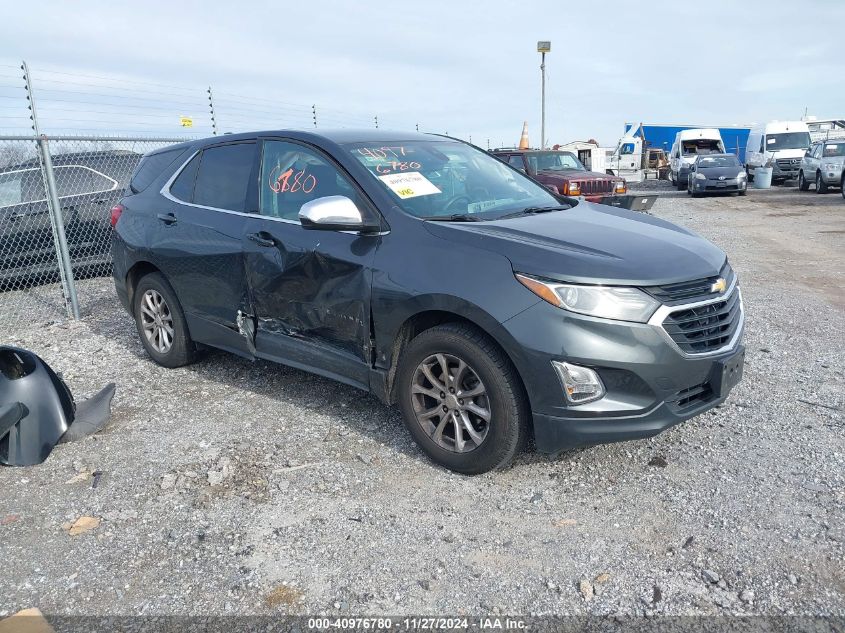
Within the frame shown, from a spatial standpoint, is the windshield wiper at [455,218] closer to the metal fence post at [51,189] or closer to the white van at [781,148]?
the metal fence post at [51,189]

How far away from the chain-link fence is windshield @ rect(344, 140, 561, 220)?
15.1ft

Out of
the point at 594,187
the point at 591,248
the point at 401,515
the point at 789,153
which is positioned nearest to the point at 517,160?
the point at 594,187

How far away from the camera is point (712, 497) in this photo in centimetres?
321

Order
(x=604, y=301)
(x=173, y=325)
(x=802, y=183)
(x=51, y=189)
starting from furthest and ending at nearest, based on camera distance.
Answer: (x=802, y=183) → (x=51, y=189) → (x=173, y=325) → (x=604, y=301)

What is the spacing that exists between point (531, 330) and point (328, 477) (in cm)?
136

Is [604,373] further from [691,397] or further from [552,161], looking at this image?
[552,161]

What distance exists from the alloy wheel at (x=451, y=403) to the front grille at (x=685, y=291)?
0.92 meters

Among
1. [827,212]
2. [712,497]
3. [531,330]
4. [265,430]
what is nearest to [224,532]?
[265,430]

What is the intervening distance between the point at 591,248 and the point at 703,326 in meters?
0.64

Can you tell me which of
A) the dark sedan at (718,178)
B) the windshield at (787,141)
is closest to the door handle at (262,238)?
the dark sedan at (718,178)

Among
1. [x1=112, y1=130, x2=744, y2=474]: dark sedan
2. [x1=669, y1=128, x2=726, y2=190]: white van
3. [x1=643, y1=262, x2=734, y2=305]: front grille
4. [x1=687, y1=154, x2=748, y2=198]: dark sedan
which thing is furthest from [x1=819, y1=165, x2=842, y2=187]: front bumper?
[x1=643, y1=262, x2=734, y2=305]: front grille

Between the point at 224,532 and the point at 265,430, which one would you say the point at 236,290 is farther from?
the point at 224,532

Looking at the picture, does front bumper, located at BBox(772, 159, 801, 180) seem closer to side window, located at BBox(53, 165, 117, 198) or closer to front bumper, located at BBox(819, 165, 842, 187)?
front bumper, located at BBox(819, 165, 842, 187)

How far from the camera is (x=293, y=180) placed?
4203mm
